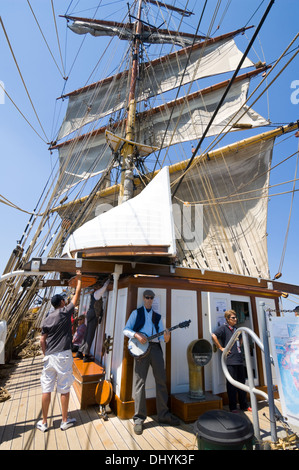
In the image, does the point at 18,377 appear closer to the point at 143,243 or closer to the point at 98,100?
the point at 143,243

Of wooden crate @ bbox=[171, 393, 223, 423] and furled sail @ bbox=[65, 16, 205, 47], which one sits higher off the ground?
furled sail @ bbox=[65, 16, 205, 47]

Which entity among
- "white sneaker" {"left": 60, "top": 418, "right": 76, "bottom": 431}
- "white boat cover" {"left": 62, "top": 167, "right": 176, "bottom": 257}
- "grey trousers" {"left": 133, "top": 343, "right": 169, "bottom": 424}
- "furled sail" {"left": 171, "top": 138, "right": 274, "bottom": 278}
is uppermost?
"furled sail" {"left": 171, "top": 138, "right": 274, "bottom": 278}

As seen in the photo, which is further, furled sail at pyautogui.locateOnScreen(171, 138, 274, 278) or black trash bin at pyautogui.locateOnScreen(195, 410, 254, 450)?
furled sail at pyautogui.locateOnScreen(171, 138, 274, 278)

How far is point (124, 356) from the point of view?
3900 millimetres

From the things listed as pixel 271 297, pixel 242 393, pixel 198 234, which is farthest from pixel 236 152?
pixel 242 393

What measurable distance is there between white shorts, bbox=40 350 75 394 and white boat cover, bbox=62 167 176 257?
158cm

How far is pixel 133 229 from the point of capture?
391 cm

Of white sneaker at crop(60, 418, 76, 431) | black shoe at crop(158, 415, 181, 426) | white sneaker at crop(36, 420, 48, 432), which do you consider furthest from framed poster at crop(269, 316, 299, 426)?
white sneaker at crop(36, 420, 48, 432)

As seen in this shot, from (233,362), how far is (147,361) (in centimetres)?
147

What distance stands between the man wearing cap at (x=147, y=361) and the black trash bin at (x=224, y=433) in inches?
63.8

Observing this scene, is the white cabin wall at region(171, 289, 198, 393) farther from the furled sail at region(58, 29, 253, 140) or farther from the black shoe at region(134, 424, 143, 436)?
the furled sail at region(58, 29, 253, 140)

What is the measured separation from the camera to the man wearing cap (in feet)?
11.3

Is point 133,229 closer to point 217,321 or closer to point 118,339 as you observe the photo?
point 118,339

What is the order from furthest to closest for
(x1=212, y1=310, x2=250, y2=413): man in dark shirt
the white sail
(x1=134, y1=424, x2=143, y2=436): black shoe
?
the white sail
(x1=212, y1=310, x2=250, y2=413): man in dark shirt
(x1=134, y1=424, x2=143, y2=436): black shoe
